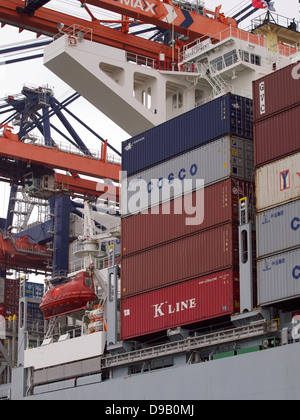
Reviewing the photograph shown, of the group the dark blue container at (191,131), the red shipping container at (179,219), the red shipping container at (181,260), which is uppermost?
the dark blue container at (191,131)

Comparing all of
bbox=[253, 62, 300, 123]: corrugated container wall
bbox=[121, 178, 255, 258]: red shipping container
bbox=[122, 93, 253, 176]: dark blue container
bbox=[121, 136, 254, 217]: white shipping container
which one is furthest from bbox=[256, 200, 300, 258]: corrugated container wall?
bbox=[122, 93, 253, 176]: dark blue container

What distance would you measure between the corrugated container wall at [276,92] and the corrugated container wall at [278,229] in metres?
3.14

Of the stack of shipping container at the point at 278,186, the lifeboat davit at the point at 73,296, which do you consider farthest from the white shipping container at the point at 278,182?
the lifeboat davit at the point at 73,296

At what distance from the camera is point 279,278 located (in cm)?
2503

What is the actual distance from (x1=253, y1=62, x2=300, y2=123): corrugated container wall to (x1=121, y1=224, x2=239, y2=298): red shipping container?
369 cm

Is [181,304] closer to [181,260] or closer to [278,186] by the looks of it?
[181,260]

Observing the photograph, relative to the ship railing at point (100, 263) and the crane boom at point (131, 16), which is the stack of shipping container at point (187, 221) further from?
the crane boom at point (131, 16)

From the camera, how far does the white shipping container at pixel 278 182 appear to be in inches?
996

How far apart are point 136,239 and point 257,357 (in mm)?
6895

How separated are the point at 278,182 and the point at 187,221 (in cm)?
360

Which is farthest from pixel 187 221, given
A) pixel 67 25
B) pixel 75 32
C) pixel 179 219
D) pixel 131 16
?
pixel 67 25

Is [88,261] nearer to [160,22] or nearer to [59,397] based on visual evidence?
[59,397]

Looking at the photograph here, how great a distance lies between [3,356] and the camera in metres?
42.4

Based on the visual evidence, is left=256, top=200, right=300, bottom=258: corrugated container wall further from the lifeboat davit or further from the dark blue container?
the lifeboat davit
